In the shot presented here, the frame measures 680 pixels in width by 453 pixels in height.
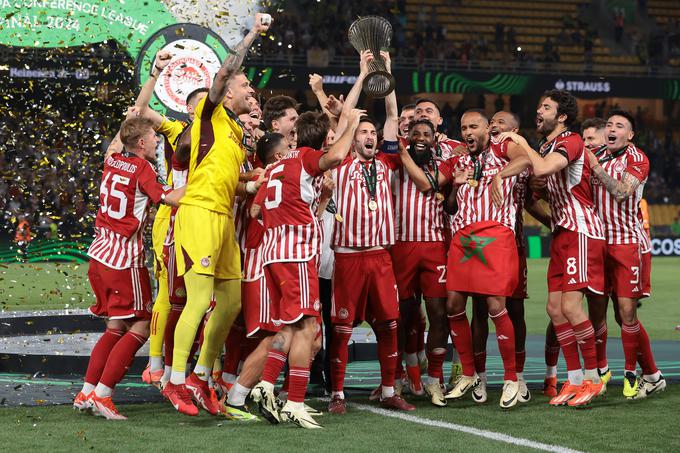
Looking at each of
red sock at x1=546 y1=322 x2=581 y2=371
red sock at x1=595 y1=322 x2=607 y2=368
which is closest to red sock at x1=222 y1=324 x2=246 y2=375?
red sock at x1=546 y1=322 x2=581 y2=371

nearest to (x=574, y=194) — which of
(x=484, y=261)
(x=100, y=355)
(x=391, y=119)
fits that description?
(x=484, y=261)

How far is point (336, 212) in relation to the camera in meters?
7.03

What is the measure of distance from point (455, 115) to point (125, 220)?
2553cm

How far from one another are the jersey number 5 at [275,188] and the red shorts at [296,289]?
1.18ft

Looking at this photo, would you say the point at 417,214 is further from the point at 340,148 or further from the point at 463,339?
the point at 340,148

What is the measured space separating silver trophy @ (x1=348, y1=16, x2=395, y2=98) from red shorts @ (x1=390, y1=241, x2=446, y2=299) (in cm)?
116

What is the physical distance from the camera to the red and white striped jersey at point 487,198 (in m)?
6.98

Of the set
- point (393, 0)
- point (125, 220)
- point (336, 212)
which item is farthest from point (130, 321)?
point (393, 0)

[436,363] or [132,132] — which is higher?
[132,132]

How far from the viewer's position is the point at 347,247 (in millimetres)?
6887

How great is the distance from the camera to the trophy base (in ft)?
21.5

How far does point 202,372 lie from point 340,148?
5.38ft

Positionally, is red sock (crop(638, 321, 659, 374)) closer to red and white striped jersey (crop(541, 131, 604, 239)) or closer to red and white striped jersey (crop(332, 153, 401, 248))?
red and white striped jersey (crop(541, 131, 604, 239))

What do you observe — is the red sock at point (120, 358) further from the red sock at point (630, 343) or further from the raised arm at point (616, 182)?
the red sock at point (630, 343)
